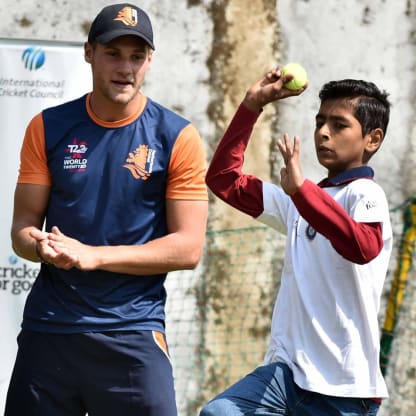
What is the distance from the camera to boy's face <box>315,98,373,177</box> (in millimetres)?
3746

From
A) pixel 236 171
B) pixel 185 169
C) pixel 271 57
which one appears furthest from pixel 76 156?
pixel 271 57

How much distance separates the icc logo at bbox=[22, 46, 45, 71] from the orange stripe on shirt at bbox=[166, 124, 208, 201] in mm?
2363

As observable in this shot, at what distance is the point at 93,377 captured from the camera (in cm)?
370

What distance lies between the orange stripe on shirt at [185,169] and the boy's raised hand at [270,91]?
0.82ft

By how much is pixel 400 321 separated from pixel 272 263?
88cm

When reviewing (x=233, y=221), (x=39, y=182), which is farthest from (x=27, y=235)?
(x=233, y=221)

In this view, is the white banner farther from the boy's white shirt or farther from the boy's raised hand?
the boy's white shirt

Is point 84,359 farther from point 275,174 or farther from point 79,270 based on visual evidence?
point 275,174

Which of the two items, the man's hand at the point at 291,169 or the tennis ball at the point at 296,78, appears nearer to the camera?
the man's hand at the point at 291,169

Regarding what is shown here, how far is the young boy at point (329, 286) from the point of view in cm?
347

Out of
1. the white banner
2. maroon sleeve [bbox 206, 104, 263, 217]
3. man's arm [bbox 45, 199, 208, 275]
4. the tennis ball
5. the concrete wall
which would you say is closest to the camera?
man's arm [bbox 45, 199, 208, 275]

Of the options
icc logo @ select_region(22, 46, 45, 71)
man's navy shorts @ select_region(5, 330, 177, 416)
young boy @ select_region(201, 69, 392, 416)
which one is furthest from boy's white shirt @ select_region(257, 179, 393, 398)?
icc logo @ select_region(22, 46, 45, 71)

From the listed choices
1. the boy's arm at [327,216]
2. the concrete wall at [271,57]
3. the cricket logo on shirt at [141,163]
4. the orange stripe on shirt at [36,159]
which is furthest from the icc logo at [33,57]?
the boy's arm at [327,216]

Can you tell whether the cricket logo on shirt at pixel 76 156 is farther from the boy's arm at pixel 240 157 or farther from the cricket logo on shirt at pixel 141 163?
the boy's arm at pixel 240 157
